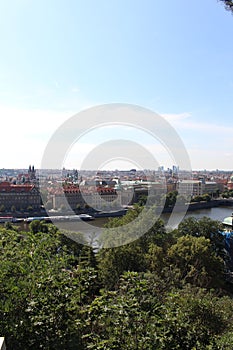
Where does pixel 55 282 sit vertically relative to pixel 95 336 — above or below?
above

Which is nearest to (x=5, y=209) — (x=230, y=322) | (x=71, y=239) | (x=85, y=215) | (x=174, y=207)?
(x=85, y=215)

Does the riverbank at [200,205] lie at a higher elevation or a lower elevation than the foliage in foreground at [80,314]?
lower

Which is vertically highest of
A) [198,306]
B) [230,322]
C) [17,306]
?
[17,306]

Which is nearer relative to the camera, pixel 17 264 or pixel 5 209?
pixel 17 264

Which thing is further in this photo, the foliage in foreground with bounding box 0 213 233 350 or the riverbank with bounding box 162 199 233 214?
the riverbank with bounding box 162 199 233 214

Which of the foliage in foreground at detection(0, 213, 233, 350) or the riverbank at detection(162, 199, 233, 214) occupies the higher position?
the foliage in foreground at detection(0, 213, 233, 350)

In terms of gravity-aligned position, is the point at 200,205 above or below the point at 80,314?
below

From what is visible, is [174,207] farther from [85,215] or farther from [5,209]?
[5,209]

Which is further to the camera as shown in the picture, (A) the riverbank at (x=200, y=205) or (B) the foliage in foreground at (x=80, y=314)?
(A) the riverbank at (x=200, y=205)

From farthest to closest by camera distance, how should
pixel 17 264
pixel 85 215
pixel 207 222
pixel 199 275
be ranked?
pixel 85 215 → pixel 207 222 → pixel 199 275 → pixel 17 264

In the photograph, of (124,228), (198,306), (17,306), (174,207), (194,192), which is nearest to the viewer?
(17,306)

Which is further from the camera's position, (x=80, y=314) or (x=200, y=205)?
(x=200, y=205)
